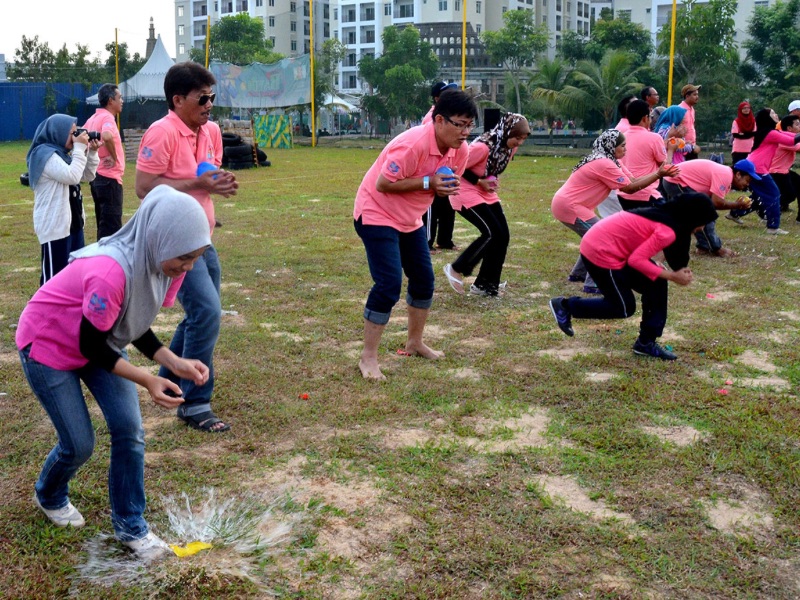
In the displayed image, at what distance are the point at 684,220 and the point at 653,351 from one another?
92 cm

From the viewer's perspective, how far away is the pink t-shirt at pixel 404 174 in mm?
5262

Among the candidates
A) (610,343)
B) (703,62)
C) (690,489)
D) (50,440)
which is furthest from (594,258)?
(703,62)

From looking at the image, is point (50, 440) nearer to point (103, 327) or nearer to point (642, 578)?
point (103, 327)

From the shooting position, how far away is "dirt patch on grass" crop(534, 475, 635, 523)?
143 inches

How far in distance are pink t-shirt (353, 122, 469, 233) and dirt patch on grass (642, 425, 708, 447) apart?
1.89 m

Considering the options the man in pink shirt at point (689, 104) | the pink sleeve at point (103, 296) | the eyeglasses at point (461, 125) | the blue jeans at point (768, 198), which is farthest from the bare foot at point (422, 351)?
the man in pink shirt at point (689, 104)

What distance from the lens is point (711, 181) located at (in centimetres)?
904

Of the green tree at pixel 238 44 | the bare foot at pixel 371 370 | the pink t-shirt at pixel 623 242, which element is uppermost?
the green tree at pixel 238 44

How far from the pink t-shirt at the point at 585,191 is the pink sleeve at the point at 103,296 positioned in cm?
529

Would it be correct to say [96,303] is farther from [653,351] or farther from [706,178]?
[706,178]

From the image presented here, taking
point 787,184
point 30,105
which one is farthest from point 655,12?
point 787,184

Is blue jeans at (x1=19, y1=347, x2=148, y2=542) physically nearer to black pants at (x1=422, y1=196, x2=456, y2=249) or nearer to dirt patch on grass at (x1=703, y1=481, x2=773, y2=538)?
dirt patch on grass at (x1=703, y1=481, x2=773, y2=538)

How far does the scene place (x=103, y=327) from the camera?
289 centimetres

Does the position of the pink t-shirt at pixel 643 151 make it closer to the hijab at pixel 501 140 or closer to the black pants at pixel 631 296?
the hijab at pixel 501 140
